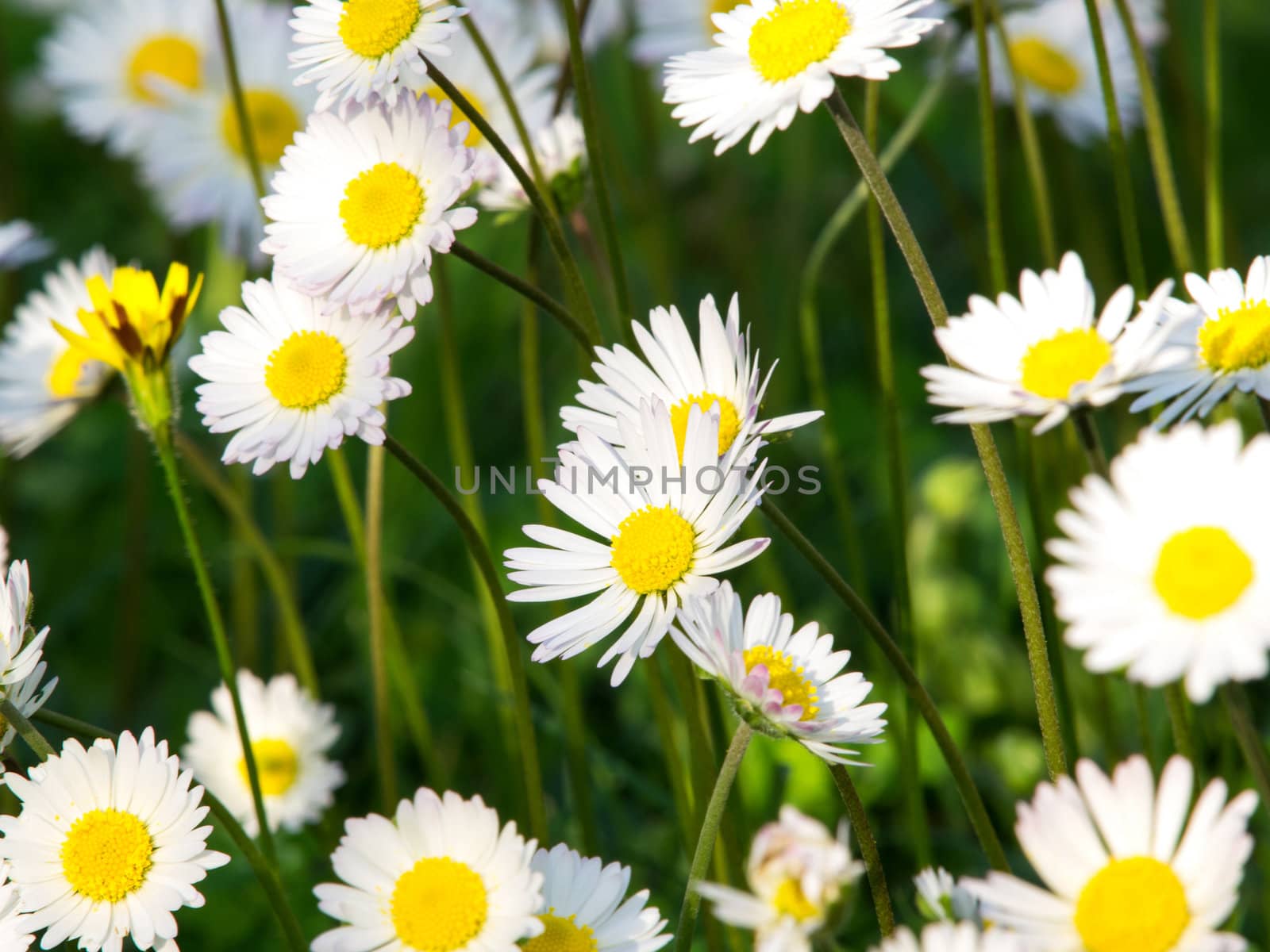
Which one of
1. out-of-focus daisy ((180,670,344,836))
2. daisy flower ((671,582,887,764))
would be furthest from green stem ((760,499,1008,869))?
out-of-focus daisy ((180,670,344,836))

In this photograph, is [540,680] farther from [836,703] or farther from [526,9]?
[526,9]

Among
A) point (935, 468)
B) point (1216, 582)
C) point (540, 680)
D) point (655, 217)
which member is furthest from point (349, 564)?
point (1216, 582)

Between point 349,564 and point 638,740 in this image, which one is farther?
point 349,564

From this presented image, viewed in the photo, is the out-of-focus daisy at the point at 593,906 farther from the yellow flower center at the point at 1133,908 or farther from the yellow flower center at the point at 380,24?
the yellow flower center at the point at 380,24

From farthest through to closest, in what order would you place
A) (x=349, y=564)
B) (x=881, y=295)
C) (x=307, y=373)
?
(x=349, y=564) < (x=881, y=295) < (x=307, y=373)

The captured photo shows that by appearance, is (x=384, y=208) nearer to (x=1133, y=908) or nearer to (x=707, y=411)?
(x=707, y=411)

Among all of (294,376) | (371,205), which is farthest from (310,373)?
(371,205)

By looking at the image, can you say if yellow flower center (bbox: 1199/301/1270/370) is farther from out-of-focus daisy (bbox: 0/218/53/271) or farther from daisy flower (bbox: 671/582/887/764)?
out-of-focus daisy (bbox: 0/218/53/271)
